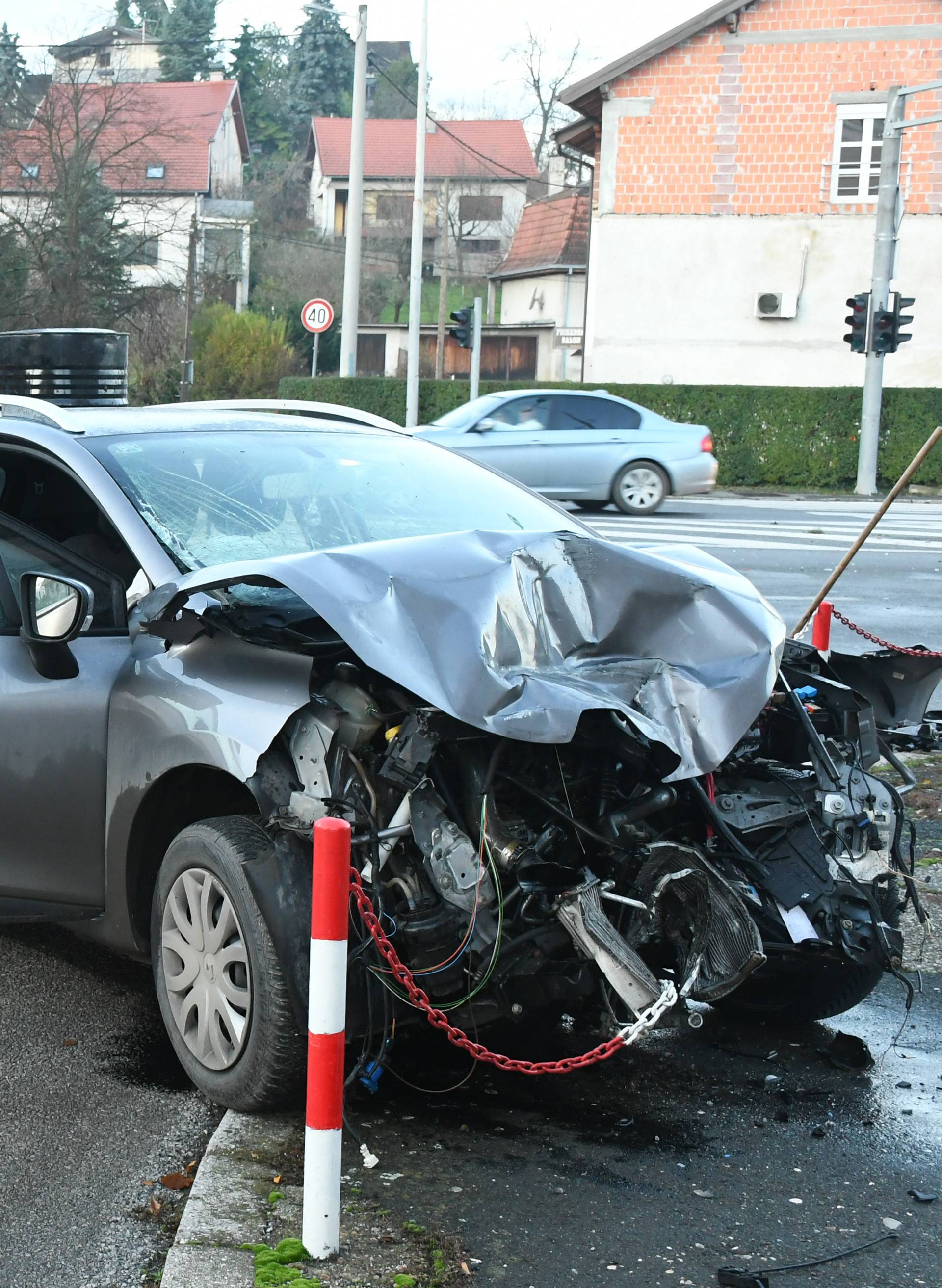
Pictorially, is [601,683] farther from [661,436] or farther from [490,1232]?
[661,436]

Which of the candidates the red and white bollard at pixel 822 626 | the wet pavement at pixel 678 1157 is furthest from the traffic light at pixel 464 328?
the wet pavement at pixel 678 1157

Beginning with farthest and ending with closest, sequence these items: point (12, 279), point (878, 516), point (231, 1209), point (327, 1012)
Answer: point (12, 279), point (878, 516), point (231, 1209), point (327, 1012)

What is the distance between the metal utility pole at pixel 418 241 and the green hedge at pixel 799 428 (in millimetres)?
4730

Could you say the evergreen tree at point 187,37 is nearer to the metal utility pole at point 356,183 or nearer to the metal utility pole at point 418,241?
the metal utility pole at point 418,241

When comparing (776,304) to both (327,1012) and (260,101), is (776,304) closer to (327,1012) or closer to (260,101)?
(327,1012)

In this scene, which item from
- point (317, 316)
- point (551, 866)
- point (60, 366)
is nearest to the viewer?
point (551, 866)

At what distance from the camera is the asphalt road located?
2998 millimetres

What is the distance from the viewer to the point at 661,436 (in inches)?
811

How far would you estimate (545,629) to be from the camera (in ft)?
11.8

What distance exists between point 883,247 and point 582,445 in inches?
322

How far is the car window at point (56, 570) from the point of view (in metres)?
4.02

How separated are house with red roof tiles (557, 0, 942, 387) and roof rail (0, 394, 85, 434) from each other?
3062 centimetres

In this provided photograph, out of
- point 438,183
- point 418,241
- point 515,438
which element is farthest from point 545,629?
point 438,183

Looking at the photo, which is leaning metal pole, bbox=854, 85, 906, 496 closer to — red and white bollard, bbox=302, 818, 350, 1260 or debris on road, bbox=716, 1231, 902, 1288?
debris on road, bbox=716, 1231, 902, 1288
